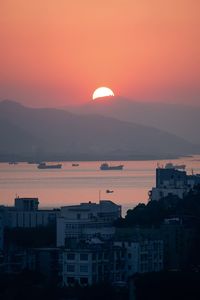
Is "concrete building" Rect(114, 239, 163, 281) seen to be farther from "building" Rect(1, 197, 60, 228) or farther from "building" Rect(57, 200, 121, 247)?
"building" Rect(1, 197, 60, 228)

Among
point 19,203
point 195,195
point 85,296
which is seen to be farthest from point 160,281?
point 19,203

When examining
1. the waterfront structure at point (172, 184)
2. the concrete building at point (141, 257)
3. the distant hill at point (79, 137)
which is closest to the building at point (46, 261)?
the concrete building at point (141, 257)

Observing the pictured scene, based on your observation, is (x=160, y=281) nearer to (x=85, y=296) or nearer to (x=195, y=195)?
(x=85, y=296)

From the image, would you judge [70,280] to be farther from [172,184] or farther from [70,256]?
[172,184]

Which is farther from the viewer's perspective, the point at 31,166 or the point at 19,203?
the point at 31,166

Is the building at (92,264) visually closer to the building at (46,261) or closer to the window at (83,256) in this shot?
the window at (83,256)

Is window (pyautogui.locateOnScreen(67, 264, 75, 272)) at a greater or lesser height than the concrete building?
lesser

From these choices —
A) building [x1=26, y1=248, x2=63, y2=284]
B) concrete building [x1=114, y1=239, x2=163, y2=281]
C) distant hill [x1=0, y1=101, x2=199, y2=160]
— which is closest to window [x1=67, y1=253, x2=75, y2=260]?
building [x1=26, y1=248, x2=63, y2=284]
